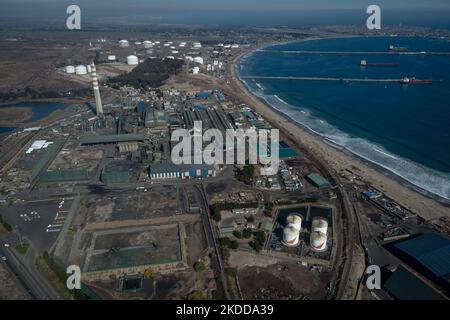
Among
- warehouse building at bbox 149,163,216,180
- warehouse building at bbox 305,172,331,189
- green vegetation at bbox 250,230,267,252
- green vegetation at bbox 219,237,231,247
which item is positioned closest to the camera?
green vegetation at bbox 250,230,267,252

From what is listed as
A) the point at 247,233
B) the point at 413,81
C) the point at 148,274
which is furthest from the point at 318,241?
the point at 413,81

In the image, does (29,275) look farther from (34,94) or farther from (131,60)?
(131,60)

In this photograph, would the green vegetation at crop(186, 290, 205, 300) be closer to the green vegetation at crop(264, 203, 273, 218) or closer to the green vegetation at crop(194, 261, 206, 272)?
the green vegetation at crop(194, 261, 206, 272)

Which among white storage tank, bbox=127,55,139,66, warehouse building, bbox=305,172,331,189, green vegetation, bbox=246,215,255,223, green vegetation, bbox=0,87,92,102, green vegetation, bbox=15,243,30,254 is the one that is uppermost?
white storage tank, bbox=127,55,139,66

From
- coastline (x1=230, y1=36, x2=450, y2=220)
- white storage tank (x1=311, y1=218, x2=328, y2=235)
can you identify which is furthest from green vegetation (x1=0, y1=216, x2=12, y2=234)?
coastline (x1=230, y1=36, x2=450, y2=220)

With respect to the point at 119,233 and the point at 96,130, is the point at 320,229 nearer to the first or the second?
the point at 119,233

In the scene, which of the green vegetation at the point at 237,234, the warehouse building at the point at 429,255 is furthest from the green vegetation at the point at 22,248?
the warehouse building at the point at 429,255

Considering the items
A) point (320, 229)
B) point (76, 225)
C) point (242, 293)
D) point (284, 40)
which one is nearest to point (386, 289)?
point (320, 229)

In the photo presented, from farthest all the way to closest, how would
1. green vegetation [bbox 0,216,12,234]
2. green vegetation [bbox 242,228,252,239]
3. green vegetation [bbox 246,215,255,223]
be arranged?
green vegetation [bbox 246,215,255,223], green vegetation [bbox 0,216,12,234], green vegetation [bbox 242,228,252,239]
